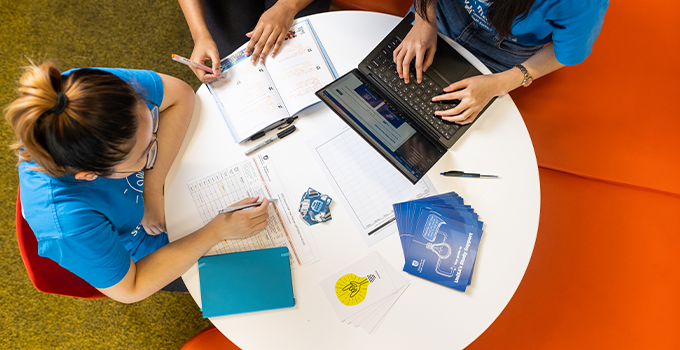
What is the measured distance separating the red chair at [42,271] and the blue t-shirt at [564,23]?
3.79 feet

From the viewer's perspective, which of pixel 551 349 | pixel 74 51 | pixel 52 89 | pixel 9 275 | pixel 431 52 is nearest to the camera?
pixel 52 89

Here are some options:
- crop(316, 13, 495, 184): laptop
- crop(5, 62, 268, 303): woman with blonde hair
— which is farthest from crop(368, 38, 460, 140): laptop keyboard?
crop(5, 62, 268, 303): woman with blonde hair

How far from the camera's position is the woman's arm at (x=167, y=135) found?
921mm

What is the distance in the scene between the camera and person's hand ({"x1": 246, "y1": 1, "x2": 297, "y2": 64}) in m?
0.98

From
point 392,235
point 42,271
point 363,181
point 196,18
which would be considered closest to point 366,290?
point 392,235

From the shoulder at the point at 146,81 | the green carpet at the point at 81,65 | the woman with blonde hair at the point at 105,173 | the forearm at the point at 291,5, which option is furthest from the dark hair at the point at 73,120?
the green carpet at the point at 81,65

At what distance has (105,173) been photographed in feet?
2.35

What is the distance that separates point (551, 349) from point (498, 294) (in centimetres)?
41

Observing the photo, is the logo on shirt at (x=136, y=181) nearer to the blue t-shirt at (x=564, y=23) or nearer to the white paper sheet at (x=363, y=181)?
the white paper sheet at (x=363, y=181)

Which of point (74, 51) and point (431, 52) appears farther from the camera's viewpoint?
point (74, 51)

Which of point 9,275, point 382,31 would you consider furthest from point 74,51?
point 382,31

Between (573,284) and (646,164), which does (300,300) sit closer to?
Result: (573,284)

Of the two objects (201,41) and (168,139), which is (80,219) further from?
(201,41)

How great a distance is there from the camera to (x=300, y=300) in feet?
2.84
